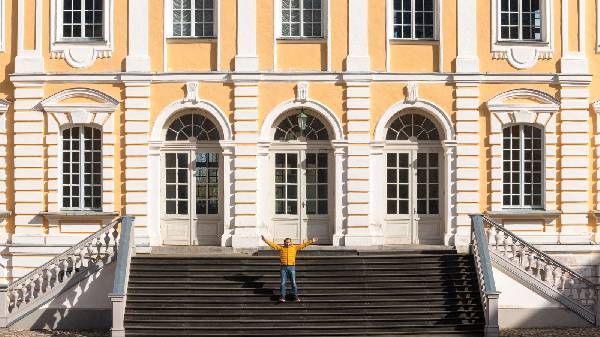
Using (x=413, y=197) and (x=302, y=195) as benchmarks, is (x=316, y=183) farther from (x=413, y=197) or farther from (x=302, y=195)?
(x=413, y=197)

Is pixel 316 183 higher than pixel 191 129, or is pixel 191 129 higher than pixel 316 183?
pixel 191 129

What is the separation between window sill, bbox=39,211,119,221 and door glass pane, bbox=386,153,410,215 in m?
6.16

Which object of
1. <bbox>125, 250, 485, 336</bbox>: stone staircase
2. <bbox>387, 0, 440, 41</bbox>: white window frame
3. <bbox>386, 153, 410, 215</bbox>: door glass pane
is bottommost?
<bbox>125, 250, 485, 336</bbox>: stone staircase

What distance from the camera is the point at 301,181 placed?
23875mm

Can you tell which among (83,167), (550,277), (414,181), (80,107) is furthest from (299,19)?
(550,277)

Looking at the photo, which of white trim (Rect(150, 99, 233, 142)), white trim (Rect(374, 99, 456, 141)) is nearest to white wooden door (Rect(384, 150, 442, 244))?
white trim (Rect(374, 99, 456, 141))

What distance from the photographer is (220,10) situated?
2342 centimetres

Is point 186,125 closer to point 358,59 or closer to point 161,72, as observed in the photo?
point 161,72

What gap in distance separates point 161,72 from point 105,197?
3041 mm

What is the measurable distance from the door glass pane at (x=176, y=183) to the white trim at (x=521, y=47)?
744 cm

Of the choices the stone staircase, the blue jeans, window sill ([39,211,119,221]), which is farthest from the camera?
window sill ([39,211,119,221])

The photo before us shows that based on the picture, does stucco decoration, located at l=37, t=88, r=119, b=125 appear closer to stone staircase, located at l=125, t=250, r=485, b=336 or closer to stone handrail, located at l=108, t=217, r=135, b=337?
stone handrail, located at l=108, t=217, r=135, b=337

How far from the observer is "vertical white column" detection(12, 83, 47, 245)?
2341cm

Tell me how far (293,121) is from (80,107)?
4760 mm
